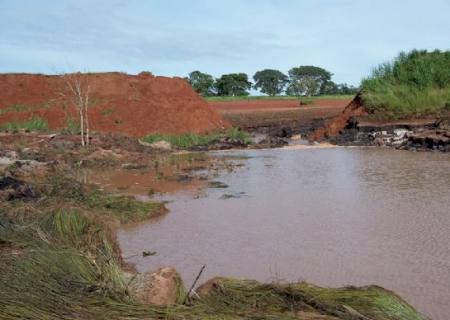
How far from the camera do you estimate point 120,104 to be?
29.7m

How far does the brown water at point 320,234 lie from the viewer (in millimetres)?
5844

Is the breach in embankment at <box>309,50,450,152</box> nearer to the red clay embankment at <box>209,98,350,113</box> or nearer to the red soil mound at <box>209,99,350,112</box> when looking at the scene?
the red clay embankment at <box>209,98,350,113</box>

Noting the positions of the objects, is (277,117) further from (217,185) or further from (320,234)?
(320,234)

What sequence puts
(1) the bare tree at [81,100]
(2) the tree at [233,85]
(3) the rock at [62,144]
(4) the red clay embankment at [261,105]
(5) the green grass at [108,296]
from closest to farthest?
(5) the green grass at [108,296]
(3) the rock at [62,144]
(1) the bare tree at [81,100]
(4) the red clay embankment at [261,105]
(2) the tree at [233,85]

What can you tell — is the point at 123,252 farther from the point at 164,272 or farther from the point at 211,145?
the point at 211,145

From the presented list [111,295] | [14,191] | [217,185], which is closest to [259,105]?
[217,185]

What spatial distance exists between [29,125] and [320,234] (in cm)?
2129

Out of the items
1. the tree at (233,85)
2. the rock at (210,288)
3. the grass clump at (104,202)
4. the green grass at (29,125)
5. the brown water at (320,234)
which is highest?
the tree at (233,85)

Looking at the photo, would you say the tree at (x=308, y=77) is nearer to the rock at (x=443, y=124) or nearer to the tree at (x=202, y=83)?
the tree at (x=202, y=83)

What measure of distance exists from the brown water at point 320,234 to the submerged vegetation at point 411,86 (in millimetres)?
12563

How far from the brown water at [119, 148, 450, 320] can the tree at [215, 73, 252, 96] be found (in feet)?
194

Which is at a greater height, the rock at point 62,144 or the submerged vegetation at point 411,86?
the submerged vegetation at point 411,86

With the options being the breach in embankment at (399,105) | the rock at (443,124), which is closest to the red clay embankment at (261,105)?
the breach in embankment at (399,105)

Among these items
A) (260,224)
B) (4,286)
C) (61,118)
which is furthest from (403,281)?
(61,118)
